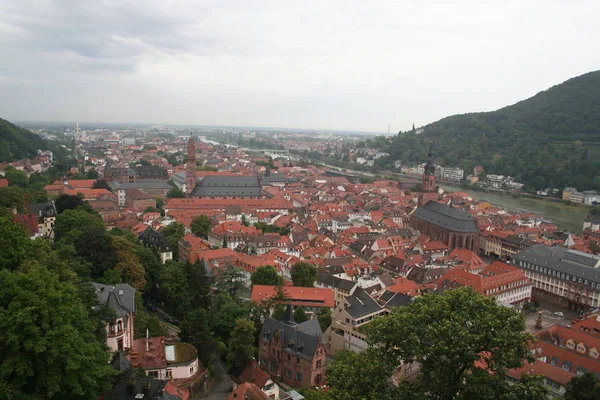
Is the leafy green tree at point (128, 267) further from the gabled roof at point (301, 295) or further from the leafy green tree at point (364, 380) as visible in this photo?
the leafy green tree at point (364, 380)

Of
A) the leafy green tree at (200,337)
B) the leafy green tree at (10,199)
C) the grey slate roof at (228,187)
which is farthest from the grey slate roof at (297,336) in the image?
the grey slate roof at (228,187)

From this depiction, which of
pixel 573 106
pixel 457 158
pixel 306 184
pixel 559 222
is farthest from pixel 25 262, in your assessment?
pixel 573 106

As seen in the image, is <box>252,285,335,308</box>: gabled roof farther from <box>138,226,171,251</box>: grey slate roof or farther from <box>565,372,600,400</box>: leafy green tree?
<box>565,372,600,400</box>: leafy green tree

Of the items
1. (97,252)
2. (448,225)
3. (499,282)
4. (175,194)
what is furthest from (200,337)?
(175,194)

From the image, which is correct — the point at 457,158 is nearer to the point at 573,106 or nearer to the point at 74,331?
the point at 573,106

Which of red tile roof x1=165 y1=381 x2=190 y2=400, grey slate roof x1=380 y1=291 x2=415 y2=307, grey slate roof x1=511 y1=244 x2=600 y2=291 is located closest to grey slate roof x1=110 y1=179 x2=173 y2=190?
grey slate roof x1=380 y1=291 x2=415 y2=307

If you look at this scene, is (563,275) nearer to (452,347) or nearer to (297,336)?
(297,336)

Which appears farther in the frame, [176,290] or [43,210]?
[43,210]
